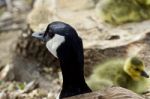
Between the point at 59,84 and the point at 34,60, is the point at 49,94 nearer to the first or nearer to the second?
the point at 59,84

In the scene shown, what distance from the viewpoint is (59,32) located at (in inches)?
110

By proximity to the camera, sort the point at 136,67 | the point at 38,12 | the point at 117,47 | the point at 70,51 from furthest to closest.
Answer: the point at 38,12 < the point at 117,47 < the point at 136,67 < the point at 70,51

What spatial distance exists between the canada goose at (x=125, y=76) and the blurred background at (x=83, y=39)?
0.71 ft

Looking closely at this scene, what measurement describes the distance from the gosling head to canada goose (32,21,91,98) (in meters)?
0.44

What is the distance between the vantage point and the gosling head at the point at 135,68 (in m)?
3.25

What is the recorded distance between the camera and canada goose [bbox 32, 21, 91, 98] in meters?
2.74

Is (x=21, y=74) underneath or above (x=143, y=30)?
underneath

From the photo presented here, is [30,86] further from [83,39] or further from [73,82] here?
[73,82]

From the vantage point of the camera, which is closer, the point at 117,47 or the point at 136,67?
the point at 136,67

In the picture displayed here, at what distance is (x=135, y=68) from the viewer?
10.7 feet

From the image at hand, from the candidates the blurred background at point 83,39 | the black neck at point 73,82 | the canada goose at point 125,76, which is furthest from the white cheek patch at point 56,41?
the blurred background at point 83,39

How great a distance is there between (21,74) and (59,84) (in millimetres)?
314

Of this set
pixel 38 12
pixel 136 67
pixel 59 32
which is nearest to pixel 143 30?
pixel 136 67

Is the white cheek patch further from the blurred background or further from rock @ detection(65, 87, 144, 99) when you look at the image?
the blurred background
